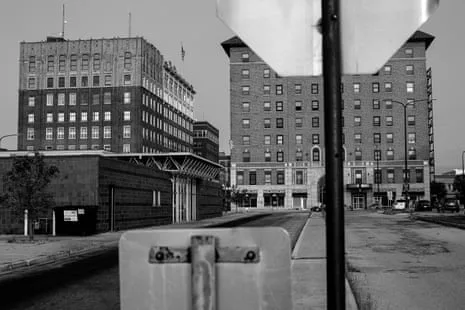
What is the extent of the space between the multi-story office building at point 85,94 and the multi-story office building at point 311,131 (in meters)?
17.1

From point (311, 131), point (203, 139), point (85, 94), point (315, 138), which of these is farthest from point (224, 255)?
point (203, 139)

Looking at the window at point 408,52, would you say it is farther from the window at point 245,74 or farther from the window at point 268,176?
the window at point 268,176

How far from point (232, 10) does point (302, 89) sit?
4109 inches

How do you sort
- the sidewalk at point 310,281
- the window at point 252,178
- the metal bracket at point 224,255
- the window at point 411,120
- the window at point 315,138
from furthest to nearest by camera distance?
the window at point 252,178, the window at point 315,138, the window at point 411,120, the sidewalk at point 310,281, the metal bracket at point 224,255

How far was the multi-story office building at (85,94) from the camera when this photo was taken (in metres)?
101

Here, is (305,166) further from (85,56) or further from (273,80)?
(85,56)

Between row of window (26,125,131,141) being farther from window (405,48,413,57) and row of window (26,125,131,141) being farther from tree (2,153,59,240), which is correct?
tree (2,153,59,240)

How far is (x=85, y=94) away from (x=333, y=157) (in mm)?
104620

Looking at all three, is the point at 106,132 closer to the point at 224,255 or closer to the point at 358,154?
the point at 358,154

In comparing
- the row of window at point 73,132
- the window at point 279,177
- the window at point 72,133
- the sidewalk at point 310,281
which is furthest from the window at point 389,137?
the sidewalk at point 310,281

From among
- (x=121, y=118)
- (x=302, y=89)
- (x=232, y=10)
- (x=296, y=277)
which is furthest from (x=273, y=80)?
(x=232, y=10)

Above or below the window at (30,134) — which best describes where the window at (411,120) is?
above

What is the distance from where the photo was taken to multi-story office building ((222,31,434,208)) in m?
102

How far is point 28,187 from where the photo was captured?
25672 mm
